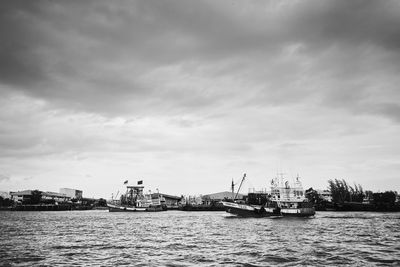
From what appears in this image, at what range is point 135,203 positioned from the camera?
507 ft

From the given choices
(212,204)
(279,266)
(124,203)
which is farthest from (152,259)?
(212,204)

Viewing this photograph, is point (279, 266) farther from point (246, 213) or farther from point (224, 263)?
point (246, 213)

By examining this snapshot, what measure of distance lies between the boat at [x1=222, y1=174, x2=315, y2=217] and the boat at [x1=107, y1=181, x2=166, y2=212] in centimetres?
6884

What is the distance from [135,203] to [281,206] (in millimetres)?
84231

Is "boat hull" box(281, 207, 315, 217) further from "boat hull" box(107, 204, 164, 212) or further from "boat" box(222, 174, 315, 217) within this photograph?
"boat hull" box(107, 204, 164, 212)

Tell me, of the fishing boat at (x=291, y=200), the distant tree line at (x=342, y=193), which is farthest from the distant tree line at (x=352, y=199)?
the fishing boat at (x=291, y=200)

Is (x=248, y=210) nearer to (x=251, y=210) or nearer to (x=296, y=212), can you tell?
(x=251, y=210)

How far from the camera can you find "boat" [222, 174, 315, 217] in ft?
282

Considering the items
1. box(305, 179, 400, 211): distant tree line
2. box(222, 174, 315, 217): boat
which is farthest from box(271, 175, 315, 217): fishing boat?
box(305, 179, 400, 211): distant tree line

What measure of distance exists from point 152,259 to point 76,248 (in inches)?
398

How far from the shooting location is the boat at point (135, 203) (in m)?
147

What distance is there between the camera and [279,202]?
293ft

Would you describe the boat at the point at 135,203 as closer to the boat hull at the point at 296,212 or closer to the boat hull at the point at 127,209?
the boat hull at the point at 127,209

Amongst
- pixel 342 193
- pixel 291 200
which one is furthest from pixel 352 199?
pixel 291 200
